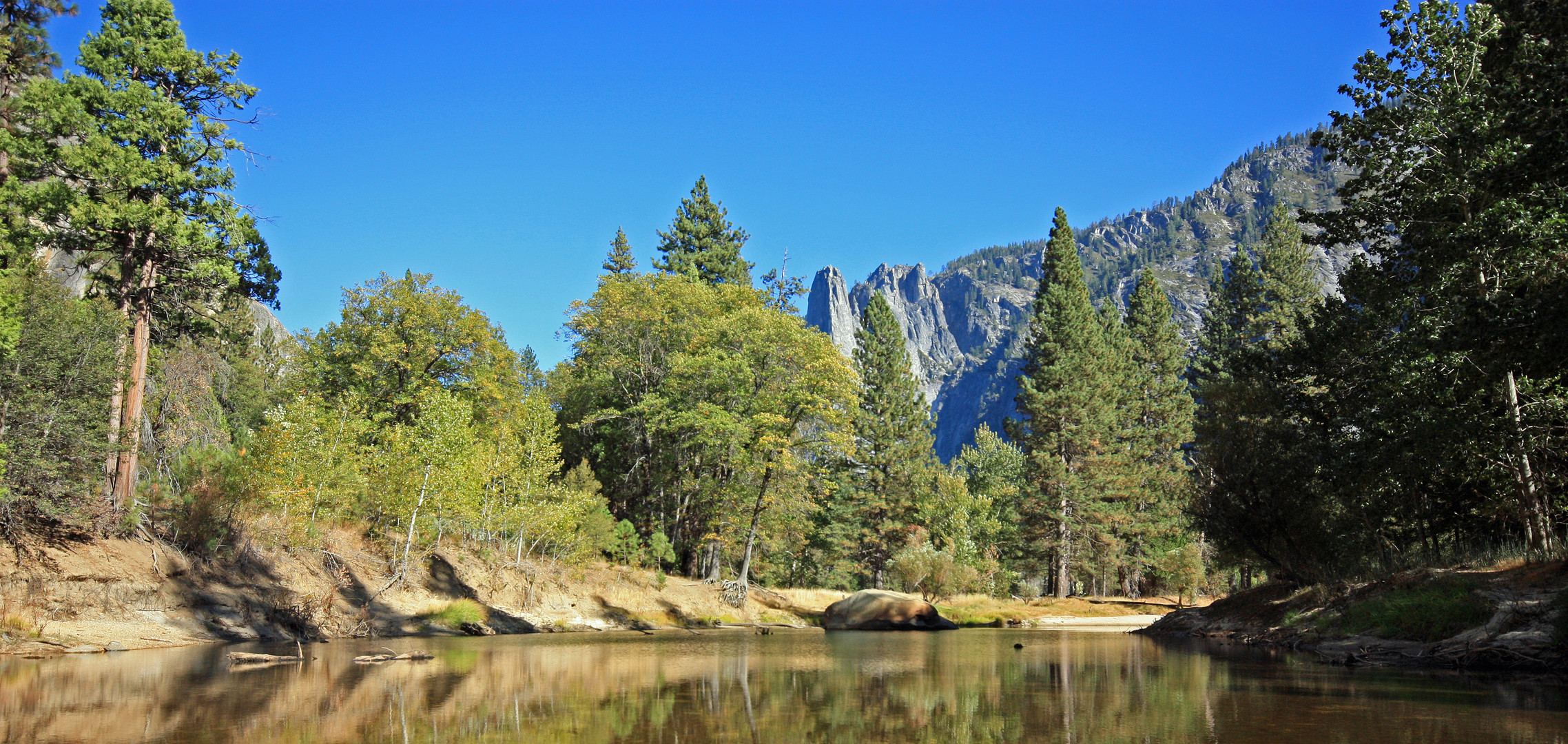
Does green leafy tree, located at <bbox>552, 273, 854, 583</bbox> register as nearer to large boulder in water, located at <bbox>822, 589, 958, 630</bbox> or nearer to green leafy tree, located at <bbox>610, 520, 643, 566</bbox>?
green leafy tree, located at <bbox>610, 520, 643, 566</bbox>

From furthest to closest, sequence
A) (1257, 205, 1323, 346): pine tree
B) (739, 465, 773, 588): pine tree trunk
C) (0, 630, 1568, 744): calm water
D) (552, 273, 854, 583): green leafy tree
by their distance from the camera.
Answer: (1257, 205, 1323, 346): pine tree, (552, 273, 854, 583): green leafy tree, (739, 465, 773, 588): pine tree trunk, (0, 630, 1568, 744): calm water

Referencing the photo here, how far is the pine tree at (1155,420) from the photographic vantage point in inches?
2044

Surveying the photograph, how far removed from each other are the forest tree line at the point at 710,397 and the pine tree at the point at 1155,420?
0.87 meters

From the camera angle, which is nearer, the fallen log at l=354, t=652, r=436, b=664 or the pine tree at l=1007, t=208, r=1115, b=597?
the fallen log at l=354, t=652, r=436, b=664

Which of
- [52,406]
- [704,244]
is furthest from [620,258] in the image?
[52,406]

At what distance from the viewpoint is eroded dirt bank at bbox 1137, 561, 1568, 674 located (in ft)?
44.1

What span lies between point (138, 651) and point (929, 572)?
31483mm

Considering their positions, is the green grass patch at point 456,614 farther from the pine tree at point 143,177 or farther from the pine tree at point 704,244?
the pine tree at point 704,244

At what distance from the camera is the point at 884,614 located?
3272cm

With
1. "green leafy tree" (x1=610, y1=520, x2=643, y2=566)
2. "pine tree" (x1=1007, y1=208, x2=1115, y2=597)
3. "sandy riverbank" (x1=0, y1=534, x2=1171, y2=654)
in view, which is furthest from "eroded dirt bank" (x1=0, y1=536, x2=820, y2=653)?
"pine tree" (x1=1007, y1=208, x2=1115, y2=597)

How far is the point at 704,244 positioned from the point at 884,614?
102ft

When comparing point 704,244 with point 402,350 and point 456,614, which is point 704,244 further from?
point 456,614

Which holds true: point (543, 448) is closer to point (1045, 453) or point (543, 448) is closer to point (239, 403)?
point (239, 403)

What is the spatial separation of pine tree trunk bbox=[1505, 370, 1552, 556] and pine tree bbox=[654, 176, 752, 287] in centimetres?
4247
